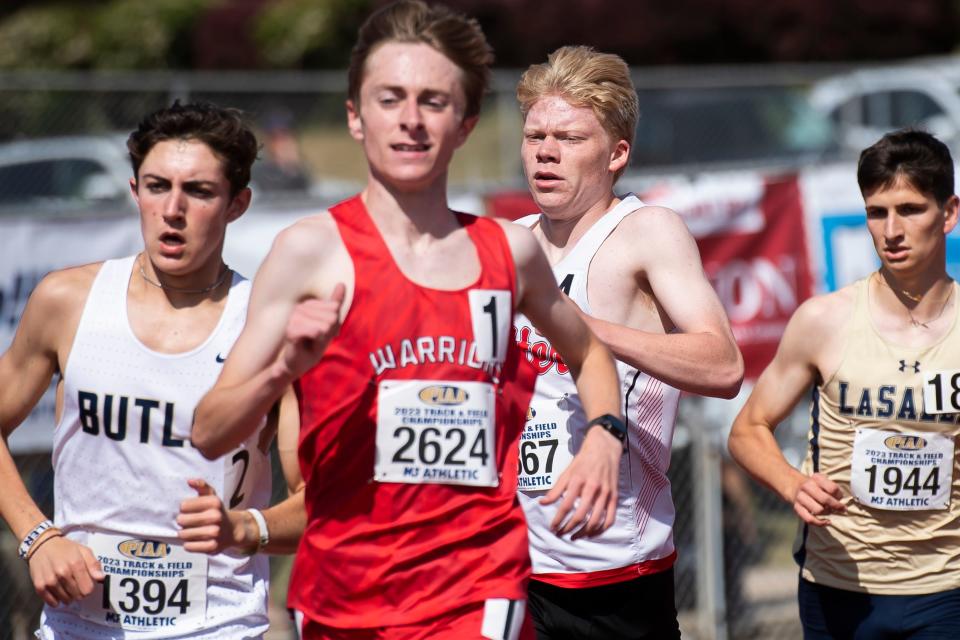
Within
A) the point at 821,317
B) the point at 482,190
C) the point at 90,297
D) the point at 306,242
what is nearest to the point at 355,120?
the point at 306,242

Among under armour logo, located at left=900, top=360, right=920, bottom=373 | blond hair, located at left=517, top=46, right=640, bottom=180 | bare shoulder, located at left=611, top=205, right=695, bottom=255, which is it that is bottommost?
under armour logo, located at left=900, top=360, right=920, bottom=373

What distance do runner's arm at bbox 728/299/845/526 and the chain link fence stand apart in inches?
76.5

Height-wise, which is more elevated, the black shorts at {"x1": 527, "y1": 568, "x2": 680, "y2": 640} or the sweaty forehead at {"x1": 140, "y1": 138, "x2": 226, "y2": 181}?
the sweaty forehead at {"x1": 140, "y1": 138, "x2": 226, "y2": 181}

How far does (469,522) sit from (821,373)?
1.93 meters

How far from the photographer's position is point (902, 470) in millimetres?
4359

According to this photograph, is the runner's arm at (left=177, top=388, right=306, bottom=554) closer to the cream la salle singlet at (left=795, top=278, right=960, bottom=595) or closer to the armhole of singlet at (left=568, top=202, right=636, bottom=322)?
the armhole of singlet at (left=568, top=202, right=636, bottom=322)

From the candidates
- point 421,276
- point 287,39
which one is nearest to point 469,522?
point 421,276

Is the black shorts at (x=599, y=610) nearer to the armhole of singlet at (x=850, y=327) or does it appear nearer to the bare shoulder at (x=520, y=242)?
the armhole of singlet at (x=850, y=327)

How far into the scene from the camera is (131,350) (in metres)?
3.66

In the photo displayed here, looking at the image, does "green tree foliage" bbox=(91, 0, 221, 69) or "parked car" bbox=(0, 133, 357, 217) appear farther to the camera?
"green tree foliage" bbox=(91, 0, 221, 69)

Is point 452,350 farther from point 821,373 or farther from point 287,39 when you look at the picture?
point 287,39

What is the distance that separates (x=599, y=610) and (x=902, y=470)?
1121mm

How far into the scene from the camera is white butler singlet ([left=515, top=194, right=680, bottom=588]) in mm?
4094

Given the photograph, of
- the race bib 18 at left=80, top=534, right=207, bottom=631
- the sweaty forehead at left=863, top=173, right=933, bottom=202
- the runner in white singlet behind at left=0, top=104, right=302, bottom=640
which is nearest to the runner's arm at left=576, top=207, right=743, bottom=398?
the sweaty forehead at left=863, top=173, right=933, bottom=202
